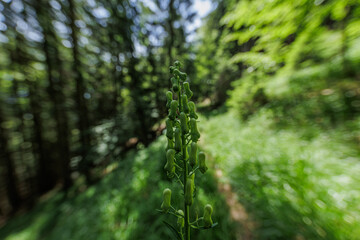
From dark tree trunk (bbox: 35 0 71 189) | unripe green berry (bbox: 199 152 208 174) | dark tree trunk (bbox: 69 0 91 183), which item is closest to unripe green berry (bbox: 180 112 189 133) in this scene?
unripe green berry (bbox: 199 152 208 174)

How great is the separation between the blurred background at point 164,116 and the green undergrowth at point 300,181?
19 millimetres

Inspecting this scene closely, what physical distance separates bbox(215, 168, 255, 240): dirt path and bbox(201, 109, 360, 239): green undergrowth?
88mm

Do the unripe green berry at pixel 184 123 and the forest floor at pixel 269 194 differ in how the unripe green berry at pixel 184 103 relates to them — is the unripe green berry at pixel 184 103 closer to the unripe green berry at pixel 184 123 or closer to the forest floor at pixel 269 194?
the unripe green berry at pixel 184 123

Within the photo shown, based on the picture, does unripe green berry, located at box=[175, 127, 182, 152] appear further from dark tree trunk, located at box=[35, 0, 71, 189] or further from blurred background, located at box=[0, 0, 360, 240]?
dark tree trunk, located at box=[35, 0, 71, 189]

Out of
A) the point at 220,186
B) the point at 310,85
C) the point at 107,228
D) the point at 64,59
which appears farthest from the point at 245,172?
the point at 64,59

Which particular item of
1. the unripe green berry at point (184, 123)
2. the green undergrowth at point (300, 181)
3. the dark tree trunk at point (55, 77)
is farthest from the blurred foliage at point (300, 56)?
the dark tree trunk at point (55, 77)

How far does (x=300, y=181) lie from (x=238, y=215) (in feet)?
3.97

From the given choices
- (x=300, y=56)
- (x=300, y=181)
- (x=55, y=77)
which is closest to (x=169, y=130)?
(x=300, y=181)

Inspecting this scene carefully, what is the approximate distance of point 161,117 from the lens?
279 inches

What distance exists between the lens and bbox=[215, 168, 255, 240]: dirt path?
212 centimetres

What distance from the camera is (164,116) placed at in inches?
269

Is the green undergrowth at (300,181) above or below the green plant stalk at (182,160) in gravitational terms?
below

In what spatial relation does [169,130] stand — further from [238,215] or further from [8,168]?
[8,168]

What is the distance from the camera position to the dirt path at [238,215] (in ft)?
6.94
